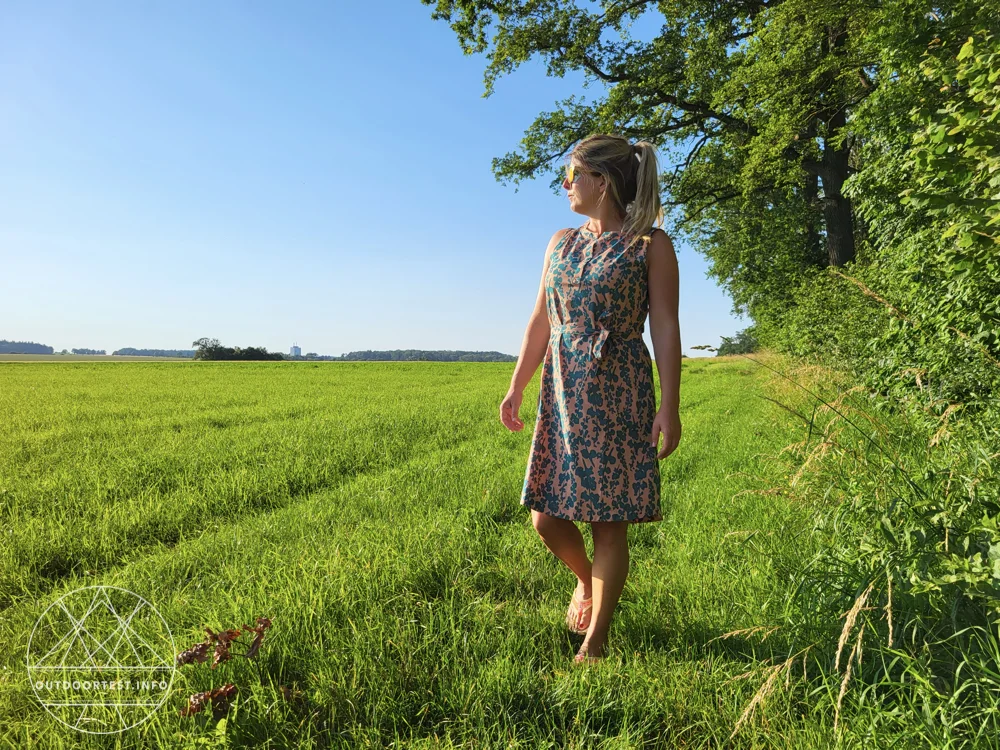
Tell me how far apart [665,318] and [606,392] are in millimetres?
395

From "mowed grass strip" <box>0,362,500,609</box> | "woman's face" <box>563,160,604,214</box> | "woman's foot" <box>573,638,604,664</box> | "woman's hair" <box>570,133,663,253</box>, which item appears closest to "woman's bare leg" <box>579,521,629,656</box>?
"woman's foot" <box>573,638,604,664</box>

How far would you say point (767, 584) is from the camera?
109 inches

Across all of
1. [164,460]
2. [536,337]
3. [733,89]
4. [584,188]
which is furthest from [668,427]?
[733,89]

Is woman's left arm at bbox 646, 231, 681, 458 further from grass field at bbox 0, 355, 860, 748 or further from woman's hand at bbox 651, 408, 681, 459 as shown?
grass field at bbox 0, 355, 860, 748

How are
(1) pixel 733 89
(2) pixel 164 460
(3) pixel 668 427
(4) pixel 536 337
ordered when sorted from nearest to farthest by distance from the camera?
(3) pixel 668 427 < (4) pixel 536 337 < (2) pixel 164 460 < (1) pixel 733 89

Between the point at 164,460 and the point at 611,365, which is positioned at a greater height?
the point at 611,365

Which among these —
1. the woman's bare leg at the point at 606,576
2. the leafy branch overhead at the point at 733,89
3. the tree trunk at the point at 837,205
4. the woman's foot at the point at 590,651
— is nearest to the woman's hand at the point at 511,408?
the woman's bare leg at the point at 606,576

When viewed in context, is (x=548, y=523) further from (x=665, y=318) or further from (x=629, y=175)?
(x=629, y=175)

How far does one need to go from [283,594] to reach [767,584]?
238cm

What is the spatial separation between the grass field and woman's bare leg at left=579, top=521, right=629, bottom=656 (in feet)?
0.40

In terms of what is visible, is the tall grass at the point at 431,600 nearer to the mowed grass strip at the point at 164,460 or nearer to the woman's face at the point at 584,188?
the mowed grass strip at the point at 164,460

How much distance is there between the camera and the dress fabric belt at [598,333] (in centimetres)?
232

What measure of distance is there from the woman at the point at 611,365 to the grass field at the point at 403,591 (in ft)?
1.29

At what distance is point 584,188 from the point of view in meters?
2.45
